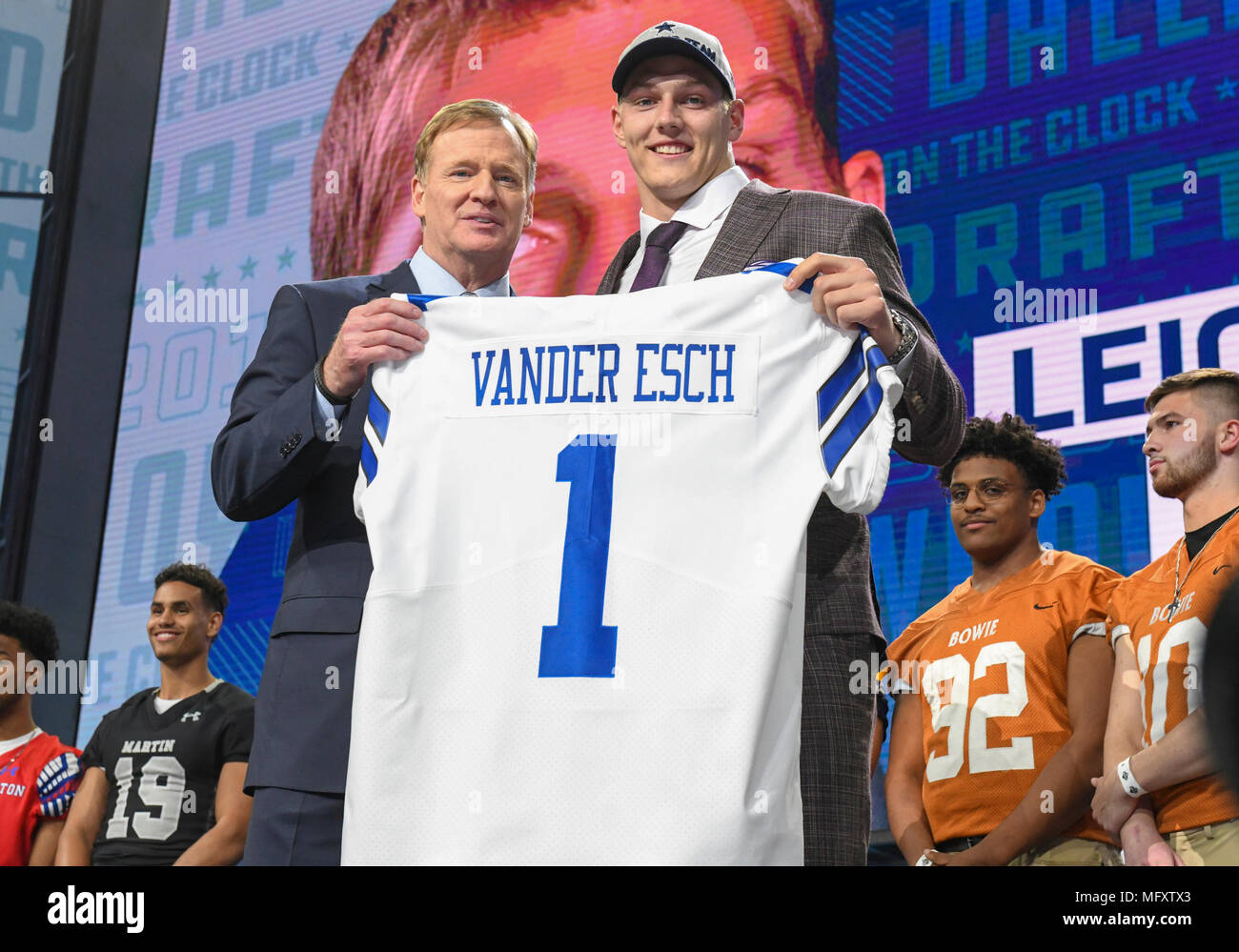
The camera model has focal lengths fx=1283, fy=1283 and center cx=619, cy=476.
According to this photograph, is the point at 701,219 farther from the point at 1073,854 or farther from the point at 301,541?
the point at 1073,854

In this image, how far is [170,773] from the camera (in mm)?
3420

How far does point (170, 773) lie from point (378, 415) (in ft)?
6.62

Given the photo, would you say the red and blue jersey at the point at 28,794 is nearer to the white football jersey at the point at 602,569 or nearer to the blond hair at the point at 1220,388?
the white football jersey at the point at 602,569

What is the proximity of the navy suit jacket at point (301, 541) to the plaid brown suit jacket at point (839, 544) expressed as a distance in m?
0.60

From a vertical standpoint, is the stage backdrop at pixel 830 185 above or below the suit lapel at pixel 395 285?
above

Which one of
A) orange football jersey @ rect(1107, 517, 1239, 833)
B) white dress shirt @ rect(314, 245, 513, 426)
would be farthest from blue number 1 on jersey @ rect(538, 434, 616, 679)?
orange football jersey @ rect(1107, 517, 1239, 833)

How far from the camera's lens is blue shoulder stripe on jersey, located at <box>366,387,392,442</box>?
1.80 m

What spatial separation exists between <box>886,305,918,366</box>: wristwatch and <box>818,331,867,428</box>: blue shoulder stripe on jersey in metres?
0.04

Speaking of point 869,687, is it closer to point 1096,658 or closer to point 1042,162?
point 1096,658

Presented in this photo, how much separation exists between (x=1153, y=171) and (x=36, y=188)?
457 centimetres

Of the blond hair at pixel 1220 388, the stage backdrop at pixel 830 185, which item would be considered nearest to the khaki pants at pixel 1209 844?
the blond hair at pixel 1220 388

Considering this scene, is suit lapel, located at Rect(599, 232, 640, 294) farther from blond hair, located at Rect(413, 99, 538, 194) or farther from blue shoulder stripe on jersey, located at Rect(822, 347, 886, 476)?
blue shoulder stripe on jersey, located at Rect(822, 347, 886, 476)

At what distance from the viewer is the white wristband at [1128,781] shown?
7.62 ft

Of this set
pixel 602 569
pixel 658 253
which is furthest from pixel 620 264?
pixel 602 569
